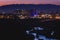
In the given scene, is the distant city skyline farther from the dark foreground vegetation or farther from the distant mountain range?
the dark foreground vegetation

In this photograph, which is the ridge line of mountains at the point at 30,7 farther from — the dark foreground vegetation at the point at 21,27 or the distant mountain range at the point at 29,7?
the dark foreground vegetation at the point at 21,27

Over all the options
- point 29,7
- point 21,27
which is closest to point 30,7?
point 29,7

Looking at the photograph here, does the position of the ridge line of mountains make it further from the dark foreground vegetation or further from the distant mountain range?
the dark foreground vegetation

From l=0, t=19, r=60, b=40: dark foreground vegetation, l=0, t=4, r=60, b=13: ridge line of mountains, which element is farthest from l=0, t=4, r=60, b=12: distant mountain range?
l=0, t=19, r=60, b=40: dark foreground vegetation

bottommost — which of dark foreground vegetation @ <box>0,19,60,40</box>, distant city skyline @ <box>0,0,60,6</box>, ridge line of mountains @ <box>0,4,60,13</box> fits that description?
dark foreground vegetation @ <box>0,19,60,40</box>

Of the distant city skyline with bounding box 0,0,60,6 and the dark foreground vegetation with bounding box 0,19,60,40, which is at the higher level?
the distant city skyline with bounding box 0,0,60,6

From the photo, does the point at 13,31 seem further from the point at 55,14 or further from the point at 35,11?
the point at 55,14

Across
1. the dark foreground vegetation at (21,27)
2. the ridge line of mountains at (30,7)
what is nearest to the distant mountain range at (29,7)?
the ridge line of mountains at (30,7)

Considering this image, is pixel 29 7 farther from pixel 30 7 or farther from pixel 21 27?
pixel 21 27

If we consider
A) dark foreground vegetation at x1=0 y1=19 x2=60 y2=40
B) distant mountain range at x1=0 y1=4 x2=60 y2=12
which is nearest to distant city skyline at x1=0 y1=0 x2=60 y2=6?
distant mountain range at x1=0 y1=4 x2=60 y2=12

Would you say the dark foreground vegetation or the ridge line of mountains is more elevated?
the ridge line of mountains
